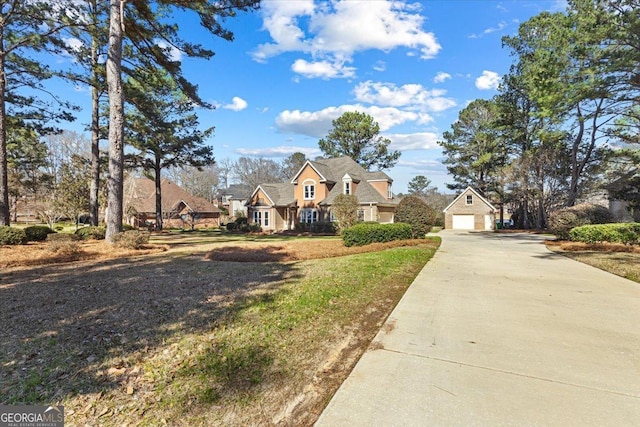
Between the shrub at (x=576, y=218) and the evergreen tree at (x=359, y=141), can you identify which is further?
the evergreen tree at (x=359, y=141)

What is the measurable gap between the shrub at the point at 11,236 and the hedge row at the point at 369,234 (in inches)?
529

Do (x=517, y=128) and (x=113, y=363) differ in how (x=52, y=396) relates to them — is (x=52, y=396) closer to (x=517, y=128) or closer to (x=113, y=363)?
(x=113, y=363)

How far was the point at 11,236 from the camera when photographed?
40.2ft

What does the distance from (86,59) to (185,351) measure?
19111mm

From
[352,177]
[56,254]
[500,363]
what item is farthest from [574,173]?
[56,254]

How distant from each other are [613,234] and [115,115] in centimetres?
2220

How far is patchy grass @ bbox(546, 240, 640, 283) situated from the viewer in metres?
8.34

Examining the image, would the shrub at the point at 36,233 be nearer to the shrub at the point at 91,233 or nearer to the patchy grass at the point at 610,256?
the shrub at the point at 91,233

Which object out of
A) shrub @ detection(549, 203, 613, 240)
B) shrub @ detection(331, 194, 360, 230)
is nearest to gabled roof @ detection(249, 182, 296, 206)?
shrub @ detection(331, 194, 360, 230)

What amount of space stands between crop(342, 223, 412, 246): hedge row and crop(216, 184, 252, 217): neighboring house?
32.8m

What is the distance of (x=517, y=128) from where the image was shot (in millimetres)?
32188

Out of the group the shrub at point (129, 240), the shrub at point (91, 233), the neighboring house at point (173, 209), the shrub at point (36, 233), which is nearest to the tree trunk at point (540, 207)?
the shrub at point (129, 240)

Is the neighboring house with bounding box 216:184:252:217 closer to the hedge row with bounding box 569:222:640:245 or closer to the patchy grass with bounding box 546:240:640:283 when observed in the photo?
the hedge row with bounding box 569:222:640:245

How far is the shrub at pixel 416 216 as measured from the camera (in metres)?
16.9
